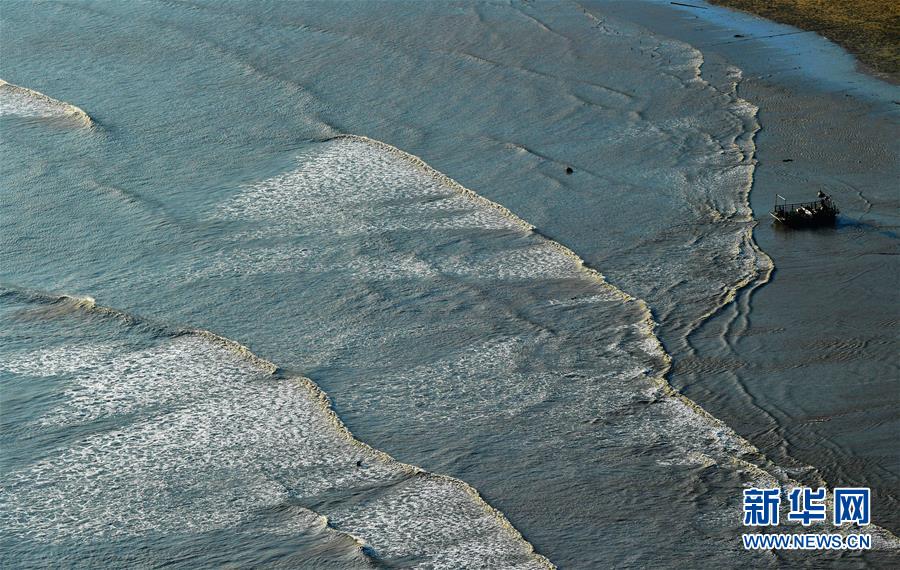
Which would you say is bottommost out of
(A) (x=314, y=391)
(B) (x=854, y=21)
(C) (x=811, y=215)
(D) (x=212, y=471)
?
(D) (x=212, y=471)

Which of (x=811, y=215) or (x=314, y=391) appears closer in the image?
(x=314, y=391)

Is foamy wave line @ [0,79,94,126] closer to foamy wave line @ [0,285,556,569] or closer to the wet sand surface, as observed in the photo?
foamy wave line @ [0,285,556,569]

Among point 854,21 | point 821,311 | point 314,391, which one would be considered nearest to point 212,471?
point 314,391

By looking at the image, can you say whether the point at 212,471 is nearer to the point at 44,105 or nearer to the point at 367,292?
the point at 367,292

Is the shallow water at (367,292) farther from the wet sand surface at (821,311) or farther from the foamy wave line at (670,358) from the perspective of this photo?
the wet sand surface at (821,311)

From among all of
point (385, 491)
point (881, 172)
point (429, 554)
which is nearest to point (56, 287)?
point (385, 491)

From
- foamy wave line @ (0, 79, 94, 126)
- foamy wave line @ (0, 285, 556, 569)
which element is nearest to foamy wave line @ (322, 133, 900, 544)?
foamy wave line @ (0, 285, 556, 569)
